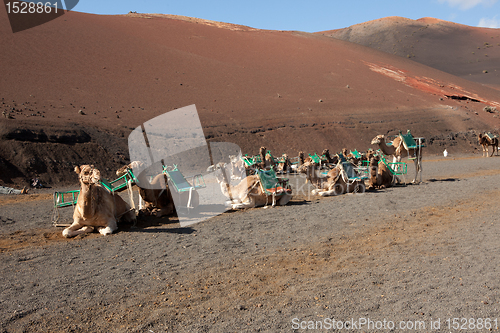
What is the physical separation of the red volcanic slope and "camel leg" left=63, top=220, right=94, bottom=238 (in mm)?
91059

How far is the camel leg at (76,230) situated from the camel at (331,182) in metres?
8.50

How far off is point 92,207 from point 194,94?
33226 mm

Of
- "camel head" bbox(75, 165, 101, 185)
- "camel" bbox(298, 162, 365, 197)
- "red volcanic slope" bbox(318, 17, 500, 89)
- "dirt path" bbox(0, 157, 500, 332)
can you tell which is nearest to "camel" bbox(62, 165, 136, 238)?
"camel head" bbox(75, 165, 101, 185)

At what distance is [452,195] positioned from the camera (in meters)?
13.2

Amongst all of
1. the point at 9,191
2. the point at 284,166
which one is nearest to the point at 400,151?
the point at 284,166

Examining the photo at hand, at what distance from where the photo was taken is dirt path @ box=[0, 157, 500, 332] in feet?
15.2

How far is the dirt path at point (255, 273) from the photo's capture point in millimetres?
4641

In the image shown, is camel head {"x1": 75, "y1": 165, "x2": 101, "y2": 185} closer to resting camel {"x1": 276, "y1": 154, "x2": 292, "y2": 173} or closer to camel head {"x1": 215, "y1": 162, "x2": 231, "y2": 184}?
camel head {"x1": 215, "y1": 162, "x2": 231, "y2": 184}

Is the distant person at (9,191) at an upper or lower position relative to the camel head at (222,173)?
lower

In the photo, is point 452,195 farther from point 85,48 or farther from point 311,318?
point 85,48

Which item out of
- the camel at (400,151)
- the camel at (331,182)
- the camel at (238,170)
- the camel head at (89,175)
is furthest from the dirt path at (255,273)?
the camel at (400,151)

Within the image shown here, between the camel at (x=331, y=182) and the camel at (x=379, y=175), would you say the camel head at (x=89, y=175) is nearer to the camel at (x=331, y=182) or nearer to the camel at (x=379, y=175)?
the camel at (x=331, y=182)

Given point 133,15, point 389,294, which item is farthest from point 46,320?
point 133,15

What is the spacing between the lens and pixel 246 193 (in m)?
12.0
